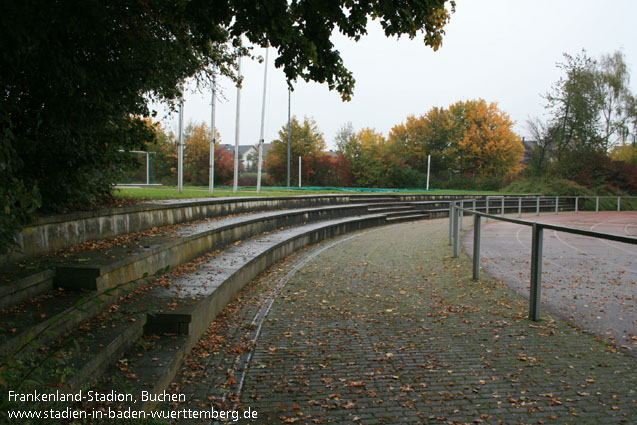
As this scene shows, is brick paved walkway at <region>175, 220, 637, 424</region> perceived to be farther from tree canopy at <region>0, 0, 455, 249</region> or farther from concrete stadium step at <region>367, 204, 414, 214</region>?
concrete stadium step at <region>367, 204, 414, 214</region>

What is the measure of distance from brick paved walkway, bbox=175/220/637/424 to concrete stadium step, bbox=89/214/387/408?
0.21 m

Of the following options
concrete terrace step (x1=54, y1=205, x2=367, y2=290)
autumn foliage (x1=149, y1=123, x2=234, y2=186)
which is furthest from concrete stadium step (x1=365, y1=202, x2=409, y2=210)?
autumn foliage (x1=149, y1=123, x2=234, y2=186)

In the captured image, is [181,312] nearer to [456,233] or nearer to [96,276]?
[96,276]

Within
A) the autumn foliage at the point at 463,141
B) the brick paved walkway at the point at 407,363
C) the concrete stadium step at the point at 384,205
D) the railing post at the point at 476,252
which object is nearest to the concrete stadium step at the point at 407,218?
the concrete stadium step at the point at 384,205

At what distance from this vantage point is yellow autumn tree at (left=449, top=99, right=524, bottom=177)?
181 ft

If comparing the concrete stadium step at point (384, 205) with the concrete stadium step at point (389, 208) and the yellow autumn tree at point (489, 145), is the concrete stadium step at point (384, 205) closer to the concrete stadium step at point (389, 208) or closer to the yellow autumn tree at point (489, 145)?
the concrete stadium step at point (389, 208)

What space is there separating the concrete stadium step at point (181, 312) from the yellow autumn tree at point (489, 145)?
50.9m

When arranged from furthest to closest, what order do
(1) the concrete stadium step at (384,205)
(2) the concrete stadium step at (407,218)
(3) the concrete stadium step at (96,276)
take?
1. (1) the concrete stadium step at (384,205)
2. (2) the concrete stadium step at (407,218)
3. (3) the concrete stadium step at (96,276)

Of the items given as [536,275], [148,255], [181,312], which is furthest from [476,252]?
[181,312]

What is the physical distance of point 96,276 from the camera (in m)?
4.46

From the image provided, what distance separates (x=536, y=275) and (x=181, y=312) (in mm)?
4054

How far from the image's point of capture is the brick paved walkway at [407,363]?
3363 millimetres

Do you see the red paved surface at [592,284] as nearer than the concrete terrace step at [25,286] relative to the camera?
No

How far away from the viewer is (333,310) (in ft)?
20.2
